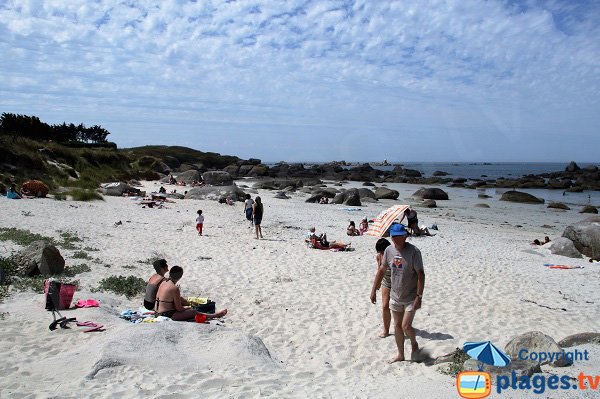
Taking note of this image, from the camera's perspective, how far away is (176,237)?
1402 centimetres

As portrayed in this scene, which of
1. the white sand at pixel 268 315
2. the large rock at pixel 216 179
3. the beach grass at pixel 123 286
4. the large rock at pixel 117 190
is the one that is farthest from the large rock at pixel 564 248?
the large rock at pixel 216 179

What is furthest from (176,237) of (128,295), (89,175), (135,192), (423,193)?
(423,193)

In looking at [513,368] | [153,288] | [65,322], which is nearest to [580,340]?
[513,368]

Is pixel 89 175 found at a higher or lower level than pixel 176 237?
higher

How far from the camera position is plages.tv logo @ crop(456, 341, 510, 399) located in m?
4.23

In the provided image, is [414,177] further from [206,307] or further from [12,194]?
[206,307]

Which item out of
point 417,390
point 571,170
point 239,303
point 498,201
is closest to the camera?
point 417,390

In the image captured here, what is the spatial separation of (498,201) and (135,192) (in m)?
28.9

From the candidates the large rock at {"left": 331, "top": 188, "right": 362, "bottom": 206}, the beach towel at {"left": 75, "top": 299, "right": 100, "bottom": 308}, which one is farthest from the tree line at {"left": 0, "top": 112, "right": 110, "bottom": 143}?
the beach towel at {"left": 75, "top": 299, "right": 100, "bottom": 308}

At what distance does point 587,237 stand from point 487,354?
12261mm

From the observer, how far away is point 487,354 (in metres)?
4.80

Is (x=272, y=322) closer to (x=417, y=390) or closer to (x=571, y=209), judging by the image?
(x=417, y=390)

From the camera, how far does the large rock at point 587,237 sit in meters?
14.2

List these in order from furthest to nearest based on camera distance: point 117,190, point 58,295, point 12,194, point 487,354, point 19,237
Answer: point 117,190 < point 12,194 < point 19,237 < point 58,295 < point 487,354
